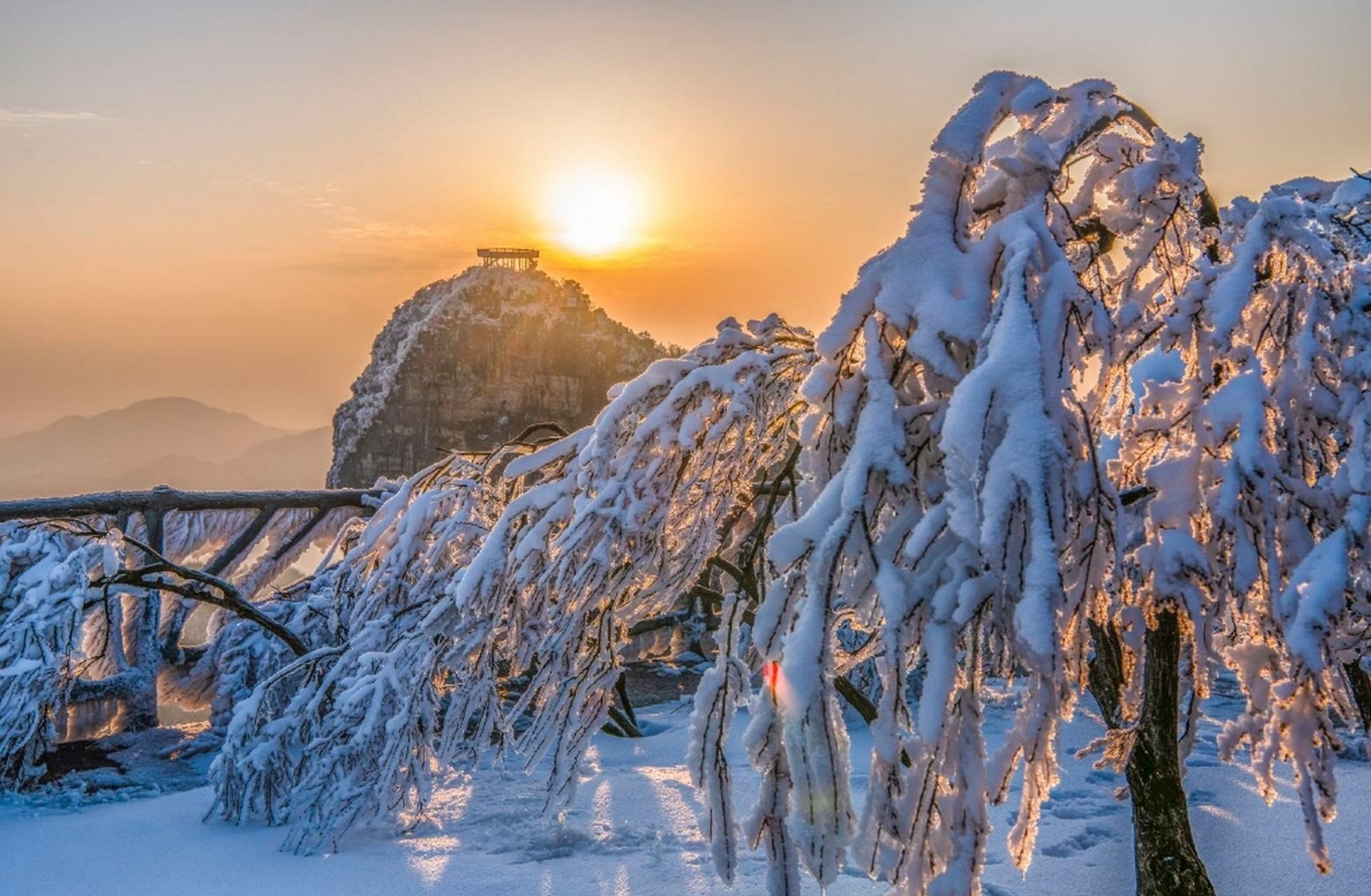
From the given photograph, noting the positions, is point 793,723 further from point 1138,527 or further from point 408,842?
point 408,842

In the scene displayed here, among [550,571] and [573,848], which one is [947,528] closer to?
[550,571]

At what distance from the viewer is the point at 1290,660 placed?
292cm

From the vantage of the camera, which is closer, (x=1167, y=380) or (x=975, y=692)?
(x=975, y=692)

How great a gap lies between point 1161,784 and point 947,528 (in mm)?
2379

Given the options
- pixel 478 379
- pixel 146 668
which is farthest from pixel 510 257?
pixel 146 668

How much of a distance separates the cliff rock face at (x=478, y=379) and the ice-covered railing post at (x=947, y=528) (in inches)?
1269

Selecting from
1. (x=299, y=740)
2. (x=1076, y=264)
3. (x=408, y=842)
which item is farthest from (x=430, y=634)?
(x=1076, y=264)

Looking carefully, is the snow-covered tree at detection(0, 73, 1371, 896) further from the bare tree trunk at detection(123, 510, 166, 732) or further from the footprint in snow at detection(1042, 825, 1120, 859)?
the bare tree trunk at detection(123, 510, 166, 732)

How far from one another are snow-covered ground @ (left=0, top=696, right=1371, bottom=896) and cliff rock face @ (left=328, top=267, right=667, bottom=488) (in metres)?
28.8

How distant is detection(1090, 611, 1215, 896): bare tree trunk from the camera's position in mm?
3596

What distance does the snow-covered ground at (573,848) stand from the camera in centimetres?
431

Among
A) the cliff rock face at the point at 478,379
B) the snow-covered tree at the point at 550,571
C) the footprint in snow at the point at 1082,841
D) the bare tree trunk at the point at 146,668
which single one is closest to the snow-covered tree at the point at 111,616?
the bare tree trunk at the point at 146,668

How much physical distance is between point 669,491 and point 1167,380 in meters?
1.74

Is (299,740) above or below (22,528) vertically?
below
